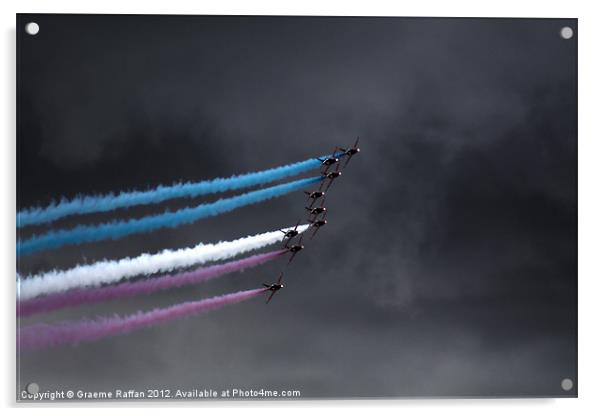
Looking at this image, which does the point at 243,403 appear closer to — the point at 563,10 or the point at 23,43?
the point at 23,43

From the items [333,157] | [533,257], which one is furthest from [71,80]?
[533,257]

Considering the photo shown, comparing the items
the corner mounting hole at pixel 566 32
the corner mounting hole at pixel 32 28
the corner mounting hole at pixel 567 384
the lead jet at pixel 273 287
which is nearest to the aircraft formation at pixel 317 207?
the lead jet at pixel 273 287

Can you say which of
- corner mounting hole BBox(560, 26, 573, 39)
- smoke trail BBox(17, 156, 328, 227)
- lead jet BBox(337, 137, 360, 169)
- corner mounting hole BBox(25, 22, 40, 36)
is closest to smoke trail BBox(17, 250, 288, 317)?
smoke trail BBox(17, 156, 328, 227)

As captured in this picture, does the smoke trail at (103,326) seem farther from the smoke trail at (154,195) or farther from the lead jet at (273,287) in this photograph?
the smoke trail at (154,195)

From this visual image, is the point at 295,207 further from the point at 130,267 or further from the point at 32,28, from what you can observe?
the point at 32,28
